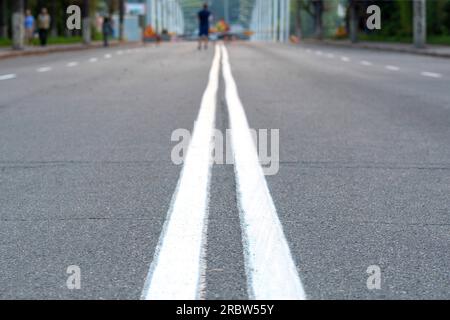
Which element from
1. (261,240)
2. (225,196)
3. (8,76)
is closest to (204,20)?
(8,76)

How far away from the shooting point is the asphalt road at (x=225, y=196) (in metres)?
4.19

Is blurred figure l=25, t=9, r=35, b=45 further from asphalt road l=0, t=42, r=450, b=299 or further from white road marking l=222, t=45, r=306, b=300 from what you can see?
white road marking l=222, t=45, r=306, b=300

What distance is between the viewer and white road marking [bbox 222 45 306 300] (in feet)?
12.9

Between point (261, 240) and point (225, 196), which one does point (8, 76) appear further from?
point (261, 240)

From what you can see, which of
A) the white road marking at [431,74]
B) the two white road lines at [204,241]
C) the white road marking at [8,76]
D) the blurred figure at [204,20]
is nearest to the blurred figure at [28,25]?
the blurred figure at [204,20]

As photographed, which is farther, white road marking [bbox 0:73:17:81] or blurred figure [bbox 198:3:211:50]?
blurred figure [bbox 198:3:211:50]

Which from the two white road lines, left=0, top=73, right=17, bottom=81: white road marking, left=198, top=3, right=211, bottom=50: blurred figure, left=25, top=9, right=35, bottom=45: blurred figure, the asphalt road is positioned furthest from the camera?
left=25, top=9, right=35, bottom=45: blurred figure

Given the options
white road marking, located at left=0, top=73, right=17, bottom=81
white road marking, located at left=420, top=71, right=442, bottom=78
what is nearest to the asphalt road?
white road marking, located at left=0, top=73, right=17, bottom=81

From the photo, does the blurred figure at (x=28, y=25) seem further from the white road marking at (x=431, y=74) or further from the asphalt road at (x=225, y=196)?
the asphalt road at (x=225, y=196)

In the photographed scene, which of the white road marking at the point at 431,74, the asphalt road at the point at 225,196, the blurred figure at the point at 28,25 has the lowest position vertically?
the asphalt road at the point at 225,196

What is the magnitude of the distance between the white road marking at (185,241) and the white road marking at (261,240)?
0.22 meters

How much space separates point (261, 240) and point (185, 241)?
381 mm

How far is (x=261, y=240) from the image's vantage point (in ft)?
15.8

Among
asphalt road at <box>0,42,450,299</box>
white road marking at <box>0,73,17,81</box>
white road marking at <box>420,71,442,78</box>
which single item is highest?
white road marking at <box>0,73,17,81</box>
